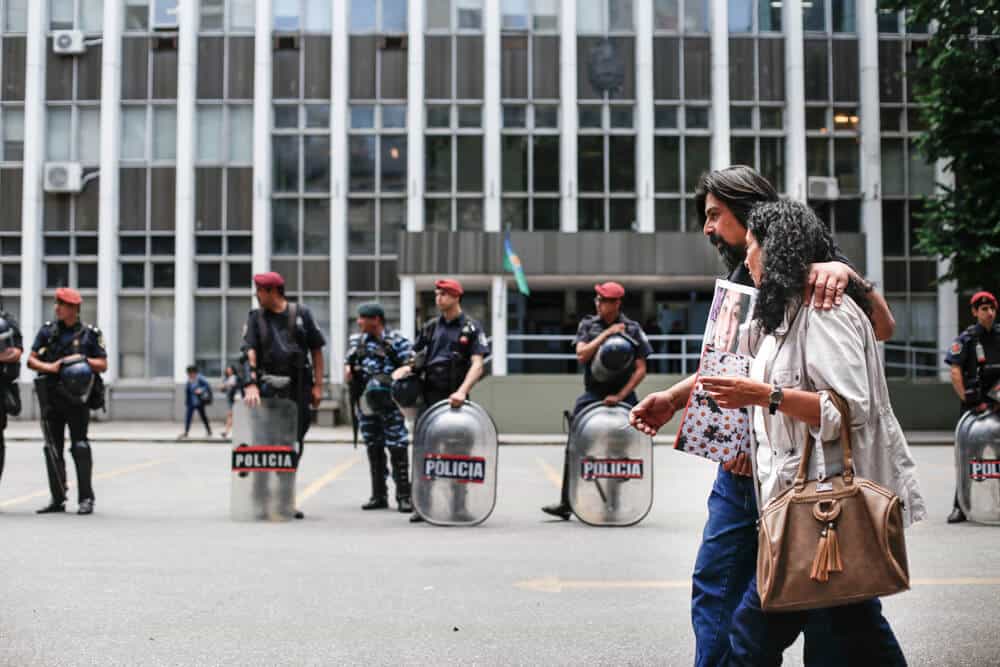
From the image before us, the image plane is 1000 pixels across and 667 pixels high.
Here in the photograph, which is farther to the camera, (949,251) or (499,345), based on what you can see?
(499,345)

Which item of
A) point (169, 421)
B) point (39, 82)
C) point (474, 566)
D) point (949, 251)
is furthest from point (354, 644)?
point (39, 82)

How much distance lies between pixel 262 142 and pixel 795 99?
1448cm

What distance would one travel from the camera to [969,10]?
23.9 meters

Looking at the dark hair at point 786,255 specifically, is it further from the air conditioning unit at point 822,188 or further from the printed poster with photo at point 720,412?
the air conditioning unit at point 822,188

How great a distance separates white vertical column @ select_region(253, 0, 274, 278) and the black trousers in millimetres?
21431

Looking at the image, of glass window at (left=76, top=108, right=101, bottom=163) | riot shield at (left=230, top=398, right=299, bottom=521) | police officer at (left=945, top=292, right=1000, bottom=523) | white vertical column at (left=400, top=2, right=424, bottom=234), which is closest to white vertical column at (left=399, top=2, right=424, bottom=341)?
white vertical column at (left=400, top=2, right=424, bottom=234)

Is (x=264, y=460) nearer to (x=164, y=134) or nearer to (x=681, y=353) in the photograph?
(x=681, y=353)

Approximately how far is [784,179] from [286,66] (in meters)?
14.0

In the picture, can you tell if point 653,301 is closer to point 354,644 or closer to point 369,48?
point 369,48

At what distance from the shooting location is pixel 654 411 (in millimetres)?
3438

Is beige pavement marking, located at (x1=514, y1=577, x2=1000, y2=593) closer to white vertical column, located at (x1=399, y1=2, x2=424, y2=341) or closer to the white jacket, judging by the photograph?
the white jacket

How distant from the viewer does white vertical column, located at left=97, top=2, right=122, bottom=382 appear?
30859mm

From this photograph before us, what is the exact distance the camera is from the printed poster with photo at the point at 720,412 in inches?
130

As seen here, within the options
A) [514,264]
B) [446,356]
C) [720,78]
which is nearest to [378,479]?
[446,356]
